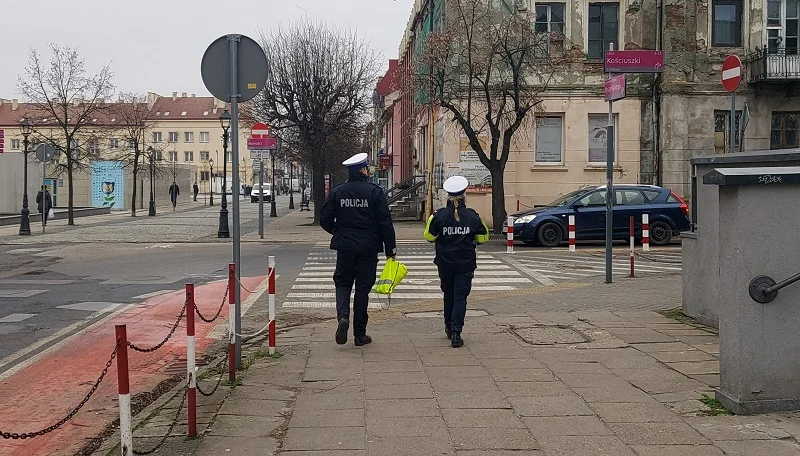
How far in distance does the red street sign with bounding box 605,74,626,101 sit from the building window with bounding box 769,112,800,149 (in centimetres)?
2000

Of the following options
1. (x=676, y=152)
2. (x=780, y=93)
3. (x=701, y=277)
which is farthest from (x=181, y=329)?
(x=780, y=93)

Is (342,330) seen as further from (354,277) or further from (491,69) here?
(491,69)

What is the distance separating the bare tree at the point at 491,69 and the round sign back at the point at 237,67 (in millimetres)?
18436

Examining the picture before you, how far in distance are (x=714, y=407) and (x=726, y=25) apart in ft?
89.7

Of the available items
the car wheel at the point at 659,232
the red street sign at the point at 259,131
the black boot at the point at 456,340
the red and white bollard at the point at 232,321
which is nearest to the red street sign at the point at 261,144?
the red street sign at the point at 259,131

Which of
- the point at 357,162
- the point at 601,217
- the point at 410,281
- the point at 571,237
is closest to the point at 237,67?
the point at 357,162

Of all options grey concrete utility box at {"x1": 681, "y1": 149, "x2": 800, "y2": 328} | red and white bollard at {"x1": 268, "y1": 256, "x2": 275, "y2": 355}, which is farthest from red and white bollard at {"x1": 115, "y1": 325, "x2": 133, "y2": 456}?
grey concrete utility box at {"x1": 681, "y1": 149, "x2": 800, "y2": 328}

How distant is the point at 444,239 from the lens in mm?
8648

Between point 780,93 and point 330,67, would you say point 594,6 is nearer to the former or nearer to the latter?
point 780,93

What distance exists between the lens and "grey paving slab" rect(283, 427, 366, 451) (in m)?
5.32

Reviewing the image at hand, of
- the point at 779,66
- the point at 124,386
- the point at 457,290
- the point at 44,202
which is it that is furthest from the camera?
the point at 44,202

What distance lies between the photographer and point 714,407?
6.09 m

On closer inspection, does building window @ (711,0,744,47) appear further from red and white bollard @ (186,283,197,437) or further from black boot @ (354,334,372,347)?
red and white bollard @ (186,283,197,437)

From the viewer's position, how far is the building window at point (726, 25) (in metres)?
30.4
